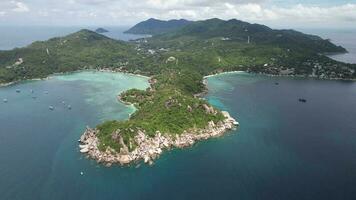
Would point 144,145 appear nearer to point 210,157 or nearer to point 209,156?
point 209,156

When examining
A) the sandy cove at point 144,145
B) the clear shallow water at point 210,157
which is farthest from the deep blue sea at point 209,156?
the sandy cove at point 144,145

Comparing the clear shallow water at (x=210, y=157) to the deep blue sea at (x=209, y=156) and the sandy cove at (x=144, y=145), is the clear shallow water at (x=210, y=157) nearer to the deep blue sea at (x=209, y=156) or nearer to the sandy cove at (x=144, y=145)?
the deep blue sea at (x=209, y=156)

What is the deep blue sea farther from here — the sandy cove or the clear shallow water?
the sandy cove

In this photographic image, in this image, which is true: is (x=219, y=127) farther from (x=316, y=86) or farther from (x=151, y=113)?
(x=316, y=86)

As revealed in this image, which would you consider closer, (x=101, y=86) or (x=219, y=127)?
(x=219, y=127)

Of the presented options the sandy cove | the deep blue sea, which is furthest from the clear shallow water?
the sandy cove

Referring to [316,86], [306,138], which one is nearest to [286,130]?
[306,138]
